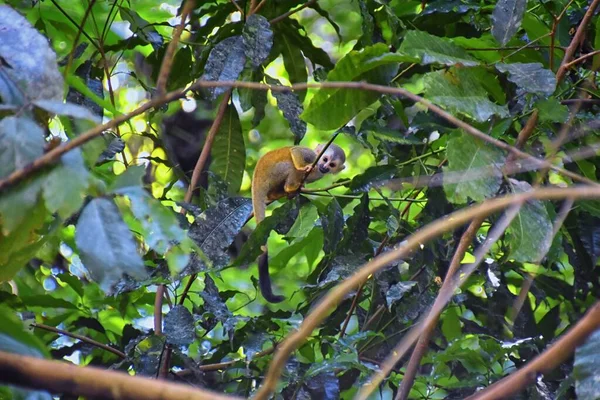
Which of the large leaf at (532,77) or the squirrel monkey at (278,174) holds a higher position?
the large leaf at (532,77)

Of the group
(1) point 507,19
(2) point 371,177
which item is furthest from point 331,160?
(1) point 507,19

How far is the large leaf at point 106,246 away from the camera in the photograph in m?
0.85

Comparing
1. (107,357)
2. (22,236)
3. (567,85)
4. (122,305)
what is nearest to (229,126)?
(122,305)

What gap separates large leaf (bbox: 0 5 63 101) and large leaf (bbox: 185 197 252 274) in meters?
0.80

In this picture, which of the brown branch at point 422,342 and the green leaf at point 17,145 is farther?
the brown branch at point 422,342

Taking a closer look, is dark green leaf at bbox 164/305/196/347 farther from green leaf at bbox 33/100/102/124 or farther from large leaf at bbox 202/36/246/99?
green leaf at bbox 33/100/102/124

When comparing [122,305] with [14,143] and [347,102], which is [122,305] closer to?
[347,102]

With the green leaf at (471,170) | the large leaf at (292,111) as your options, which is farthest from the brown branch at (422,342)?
the large leaf at (292,111)

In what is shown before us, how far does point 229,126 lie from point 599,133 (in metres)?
1.02

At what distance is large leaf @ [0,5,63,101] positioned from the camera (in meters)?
1.00

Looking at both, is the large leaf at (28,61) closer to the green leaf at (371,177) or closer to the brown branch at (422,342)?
the brown branch at (422,342)

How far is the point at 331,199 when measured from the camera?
208 cm

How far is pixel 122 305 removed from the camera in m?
2.11

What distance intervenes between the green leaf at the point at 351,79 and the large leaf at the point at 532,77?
21 cm
